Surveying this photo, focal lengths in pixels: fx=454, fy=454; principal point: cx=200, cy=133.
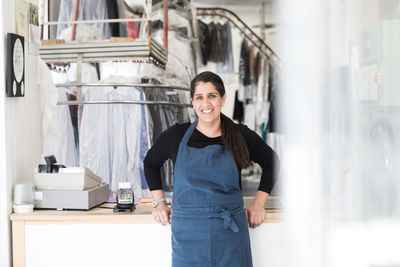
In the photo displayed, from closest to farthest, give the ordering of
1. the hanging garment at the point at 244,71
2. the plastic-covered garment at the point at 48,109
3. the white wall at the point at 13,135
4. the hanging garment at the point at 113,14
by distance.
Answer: the white wall at the point at 13,135
the plastic-covered garment at the point at 48,109
the hanging garment at the point at 113,14
the hanging garment at the point at 244,71

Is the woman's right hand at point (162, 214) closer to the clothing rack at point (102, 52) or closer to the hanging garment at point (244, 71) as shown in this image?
the clothing rack at point (102, 52)

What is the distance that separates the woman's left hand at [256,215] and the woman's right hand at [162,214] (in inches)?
15.1

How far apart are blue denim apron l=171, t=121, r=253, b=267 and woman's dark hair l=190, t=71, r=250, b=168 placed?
37 mm

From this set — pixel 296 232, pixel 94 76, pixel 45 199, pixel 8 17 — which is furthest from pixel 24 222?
pixel 296 232

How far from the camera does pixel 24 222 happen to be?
2264 millimetres

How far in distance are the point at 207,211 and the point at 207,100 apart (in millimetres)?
469

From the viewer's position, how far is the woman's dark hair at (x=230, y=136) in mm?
1961

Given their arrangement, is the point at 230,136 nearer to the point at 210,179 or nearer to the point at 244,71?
the point at 210,179

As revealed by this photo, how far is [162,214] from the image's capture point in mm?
2137

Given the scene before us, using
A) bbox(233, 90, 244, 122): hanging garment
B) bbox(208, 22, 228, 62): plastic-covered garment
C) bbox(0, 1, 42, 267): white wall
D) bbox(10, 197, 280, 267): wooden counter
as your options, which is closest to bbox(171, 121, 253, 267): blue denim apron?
bbox(10, 197, 280, 267): wooden counter

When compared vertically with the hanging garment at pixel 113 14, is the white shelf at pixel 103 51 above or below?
below

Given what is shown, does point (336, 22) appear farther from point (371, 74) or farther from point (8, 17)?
point (8, 17)

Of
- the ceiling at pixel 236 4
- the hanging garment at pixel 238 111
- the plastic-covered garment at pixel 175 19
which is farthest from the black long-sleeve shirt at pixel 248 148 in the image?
the ceiling at pixel 236 4

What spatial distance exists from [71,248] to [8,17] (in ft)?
3.95
